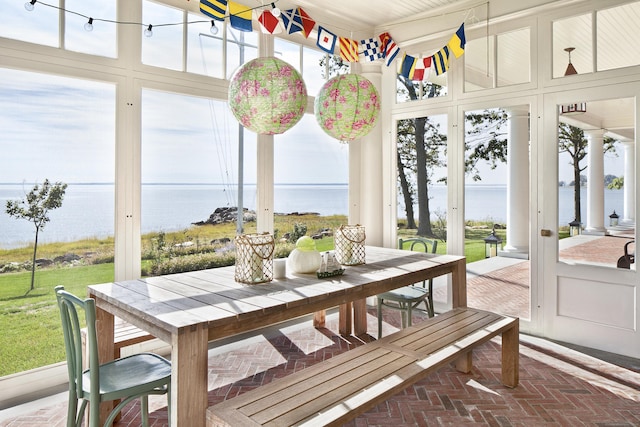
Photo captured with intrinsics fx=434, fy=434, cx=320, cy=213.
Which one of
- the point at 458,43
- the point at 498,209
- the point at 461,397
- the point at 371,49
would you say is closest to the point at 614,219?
the point at 498,209

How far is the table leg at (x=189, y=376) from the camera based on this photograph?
1.85 m

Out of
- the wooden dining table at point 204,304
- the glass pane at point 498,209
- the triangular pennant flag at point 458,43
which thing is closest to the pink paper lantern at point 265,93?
the wooden dining table at point 204,304

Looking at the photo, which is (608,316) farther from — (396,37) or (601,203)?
(396,37)

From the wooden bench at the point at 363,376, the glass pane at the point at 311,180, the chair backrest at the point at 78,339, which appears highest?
the glass pane at the point at 311,180

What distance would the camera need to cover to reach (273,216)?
14.9ft

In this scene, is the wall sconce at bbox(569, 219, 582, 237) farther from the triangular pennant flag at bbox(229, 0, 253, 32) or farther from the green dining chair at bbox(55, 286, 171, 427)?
the green dining chair at bbox(55, 286, 171, 427)

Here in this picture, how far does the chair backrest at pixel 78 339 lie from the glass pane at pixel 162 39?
228 cm

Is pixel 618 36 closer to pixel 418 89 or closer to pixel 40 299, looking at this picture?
pixel 418 89

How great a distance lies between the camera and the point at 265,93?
92.4 inches

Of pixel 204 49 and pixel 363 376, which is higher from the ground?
pixel 204 49

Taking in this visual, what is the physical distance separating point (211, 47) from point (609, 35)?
354 cm

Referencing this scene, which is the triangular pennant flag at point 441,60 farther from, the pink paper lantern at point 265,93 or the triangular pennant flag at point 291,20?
the pink paper lantern at point 265,93

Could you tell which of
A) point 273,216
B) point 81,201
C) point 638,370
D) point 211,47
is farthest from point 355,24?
point 638,370

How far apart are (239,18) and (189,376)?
2317 millimetres
